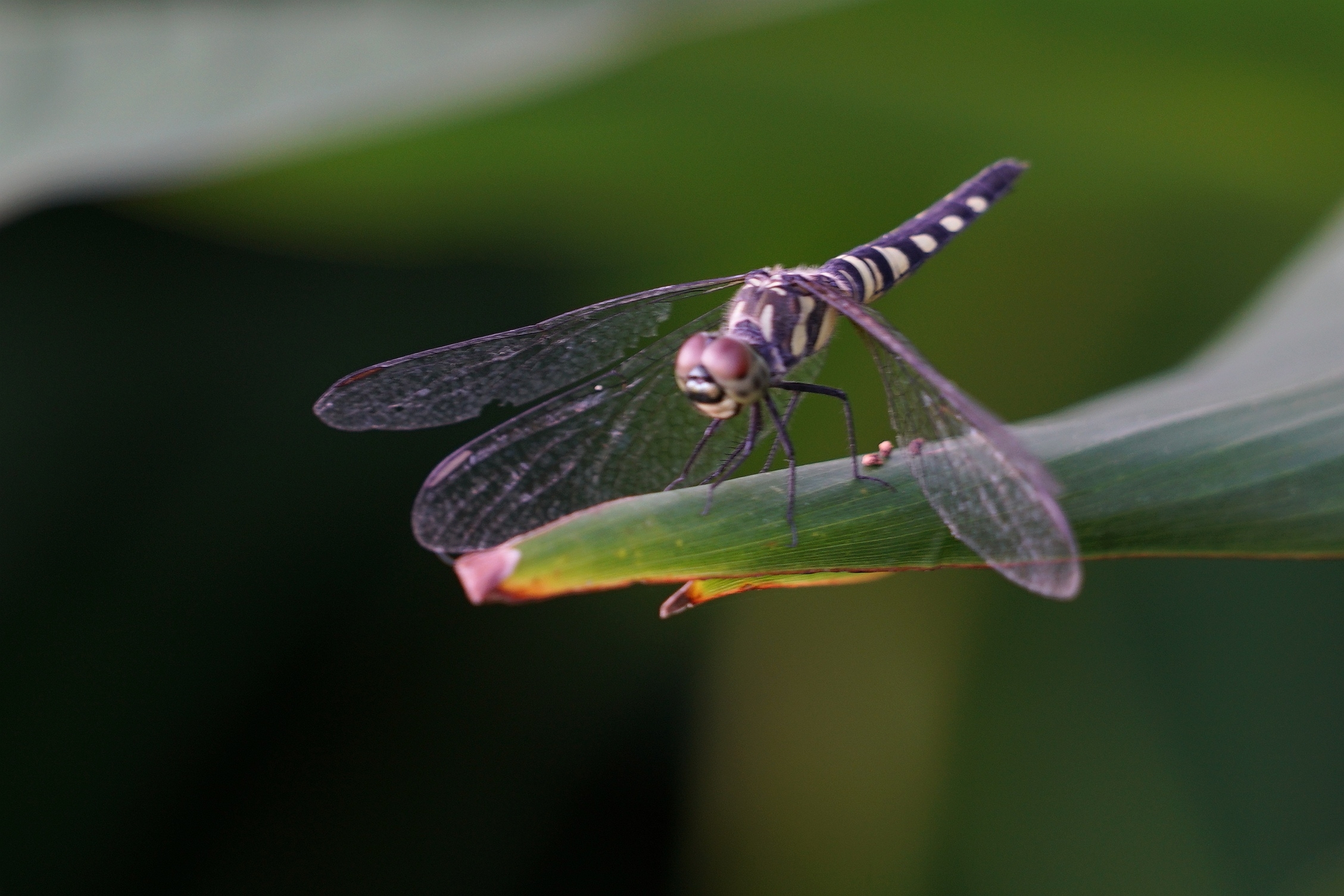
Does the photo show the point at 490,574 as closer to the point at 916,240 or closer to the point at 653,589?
the point at 916,240

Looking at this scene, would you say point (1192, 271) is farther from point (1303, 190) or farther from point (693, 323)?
point (693, 323)

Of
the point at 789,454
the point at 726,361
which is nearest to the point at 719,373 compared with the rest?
the point at 726,361

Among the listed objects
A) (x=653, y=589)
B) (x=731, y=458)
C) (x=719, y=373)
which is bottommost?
(x=653, y=589)

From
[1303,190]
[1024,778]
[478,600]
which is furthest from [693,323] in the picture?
[1303,190]

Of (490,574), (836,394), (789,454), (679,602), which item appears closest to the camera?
(490,574)

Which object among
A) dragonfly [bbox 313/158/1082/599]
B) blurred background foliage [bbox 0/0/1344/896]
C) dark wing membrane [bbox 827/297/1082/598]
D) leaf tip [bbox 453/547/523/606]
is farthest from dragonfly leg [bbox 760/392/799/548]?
→ blurred background foliage [bbox 0/0/1344/896]

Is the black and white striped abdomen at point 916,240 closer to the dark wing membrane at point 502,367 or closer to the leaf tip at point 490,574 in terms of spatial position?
the dark wing membrane at point 502,367
